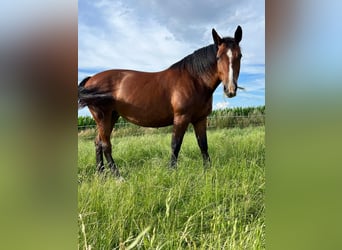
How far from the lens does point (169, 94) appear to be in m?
1.49

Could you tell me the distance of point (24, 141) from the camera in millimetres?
861

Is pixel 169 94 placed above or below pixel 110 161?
above

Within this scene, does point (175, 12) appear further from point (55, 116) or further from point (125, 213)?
point (125, 213)

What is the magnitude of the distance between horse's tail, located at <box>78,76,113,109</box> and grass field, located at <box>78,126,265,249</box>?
0.20 metres

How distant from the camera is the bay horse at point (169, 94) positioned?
138 cm

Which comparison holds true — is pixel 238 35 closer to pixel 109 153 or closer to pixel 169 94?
pixel 169 94

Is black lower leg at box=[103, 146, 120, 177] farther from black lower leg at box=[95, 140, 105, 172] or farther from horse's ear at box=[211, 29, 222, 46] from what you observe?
horse's ear at box=[211, 29, 222, 46]

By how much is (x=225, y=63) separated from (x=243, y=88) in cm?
16

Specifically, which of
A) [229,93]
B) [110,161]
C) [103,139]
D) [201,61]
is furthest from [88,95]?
[229,93]

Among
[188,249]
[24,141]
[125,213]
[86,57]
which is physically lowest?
[188,249]

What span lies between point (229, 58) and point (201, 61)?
5.5 inches

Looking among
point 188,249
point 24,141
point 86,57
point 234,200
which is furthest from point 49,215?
point 234,200

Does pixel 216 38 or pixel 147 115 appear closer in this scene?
pixel 216 38

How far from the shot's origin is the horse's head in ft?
4.43
